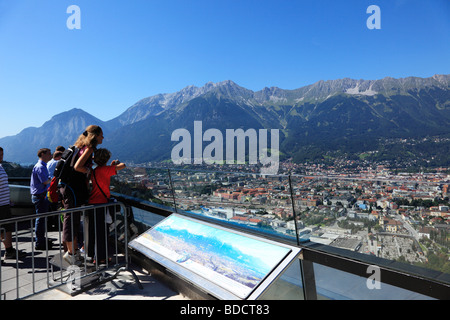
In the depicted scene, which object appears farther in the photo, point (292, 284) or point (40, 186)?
point (40, 186)

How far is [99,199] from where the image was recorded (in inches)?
156

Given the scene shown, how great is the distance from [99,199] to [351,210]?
10.9 feet

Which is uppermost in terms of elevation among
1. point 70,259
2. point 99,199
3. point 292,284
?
point 99,199

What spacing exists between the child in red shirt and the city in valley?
4.90ft

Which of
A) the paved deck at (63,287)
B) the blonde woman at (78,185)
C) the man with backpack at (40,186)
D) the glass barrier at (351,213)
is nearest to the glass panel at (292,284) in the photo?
the glass barrier at (351,213)

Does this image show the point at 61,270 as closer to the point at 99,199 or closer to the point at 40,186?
the point at 99,199

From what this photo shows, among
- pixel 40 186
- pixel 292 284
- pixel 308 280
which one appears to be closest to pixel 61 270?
pixel 40 186

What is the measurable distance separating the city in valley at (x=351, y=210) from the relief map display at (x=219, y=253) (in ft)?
1.25

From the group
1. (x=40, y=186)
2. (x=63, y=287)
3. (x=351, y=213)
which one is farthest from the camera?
(x=40, y=186)

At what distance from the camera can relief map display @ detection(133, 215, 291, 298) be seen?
2.41 m

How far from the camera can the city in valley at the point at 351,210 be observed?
7.25ft

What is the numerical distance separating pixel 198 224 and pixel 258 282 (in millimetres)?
1469

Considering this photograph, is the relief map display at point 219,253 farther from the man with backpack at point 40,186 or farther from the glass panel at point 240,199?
the man with backpack at point 40,186

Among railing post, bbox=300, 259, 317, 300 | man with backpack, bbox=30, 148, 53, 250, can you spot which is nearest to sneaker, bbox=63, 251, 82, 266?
man with backpack, bbox=30, 148, 53, 250
